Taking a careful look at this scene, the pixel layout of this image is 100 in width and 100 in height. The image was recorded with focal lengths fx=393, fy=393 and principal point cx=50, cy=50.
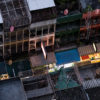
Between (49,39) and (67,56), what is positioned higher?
(49,39)

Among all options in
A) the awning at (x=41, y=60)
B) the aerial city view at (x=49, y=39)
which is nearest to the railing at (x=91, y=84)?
the aerial city view at (x=49, y=39)

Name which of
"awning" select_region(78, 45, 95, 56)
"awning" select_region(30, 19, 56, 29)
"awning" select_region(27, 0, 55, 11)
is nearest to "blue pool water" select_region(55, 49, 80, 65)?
"awning" select_region(78, 45, 95, 56)

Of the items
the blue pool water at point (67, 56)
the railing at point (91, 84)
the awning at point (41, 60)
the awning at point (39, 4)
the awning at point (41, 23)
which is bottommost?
the blue pool water at point (67, 56)

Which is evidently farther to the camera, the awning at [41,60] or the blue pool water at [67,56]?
the blue pool water at [67,56]

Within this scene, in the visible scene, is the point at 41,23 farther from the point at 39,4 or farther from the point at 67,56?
the point at 67,56

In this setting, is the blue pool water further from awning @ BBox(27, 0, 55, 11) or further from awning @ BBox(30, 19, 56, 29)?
awning @ BBox(27, 0, 55, 11)

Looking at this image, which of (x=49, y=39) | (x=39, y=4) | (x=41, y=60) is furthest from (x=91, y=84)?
(x=39, y=4)

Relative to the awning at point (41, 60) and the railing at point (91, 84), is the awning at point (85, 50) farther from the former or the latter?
the railing at point (91, 84)
